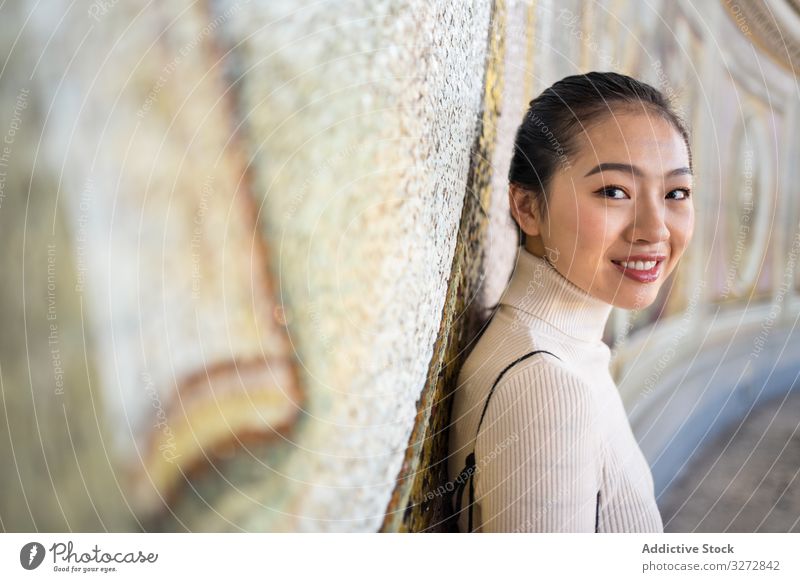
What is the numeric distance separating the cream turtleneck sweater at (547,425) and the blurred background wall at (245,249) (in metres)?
0.04

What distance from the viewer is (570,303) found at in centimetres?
46

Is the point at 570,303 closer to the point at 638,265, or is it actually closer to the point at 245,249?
the point at 638,265

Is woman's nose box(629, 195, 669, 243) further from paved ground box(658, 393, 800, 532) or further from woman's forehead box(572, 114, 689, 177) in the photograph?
paved ground box(658, 393, 800, 532)

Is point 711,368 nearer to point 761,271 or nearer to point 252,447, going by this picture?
point 761,271

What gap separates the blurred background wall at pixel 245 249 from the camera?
0.35 meters

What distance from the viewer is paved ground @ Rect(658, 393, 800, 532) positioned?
1.75 ft

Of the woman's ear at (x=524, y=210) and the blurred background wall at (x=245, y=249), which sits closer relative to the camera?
the blurred background wall at (x=245, y=249)

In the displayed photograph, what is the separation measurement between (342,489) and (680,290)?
388 millimetres

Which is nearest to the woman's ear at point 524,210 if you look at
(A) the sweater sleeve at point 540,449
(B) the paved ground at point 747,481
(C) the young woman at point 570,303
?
(C) the young woman at point 570,303

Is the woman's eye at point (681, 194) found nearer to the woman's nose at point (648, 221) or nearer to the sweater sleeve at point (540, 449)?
the woman's nose at point (648, 221)

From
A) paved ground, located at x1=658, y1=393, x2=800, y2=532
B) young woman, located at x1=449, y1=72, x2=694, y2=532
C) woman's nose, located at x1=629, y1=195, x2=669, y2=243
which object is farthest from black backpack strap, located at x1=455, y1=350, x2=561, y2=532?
paved ground, located at x1=658, y1=393, x2=800, y2=532

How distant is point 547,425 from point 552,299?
0.10 metres
